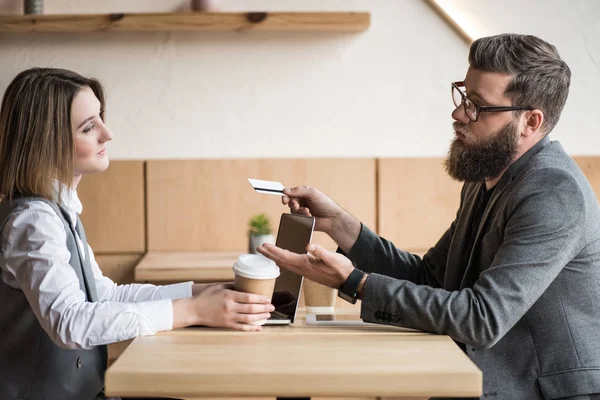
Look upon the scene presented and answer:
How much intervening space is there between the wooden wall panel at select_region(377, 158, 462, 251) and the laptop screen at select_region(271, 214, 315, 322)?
168cm

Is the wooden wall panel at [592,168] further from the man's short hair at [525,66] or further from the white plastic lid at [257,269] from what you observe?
the white plastic lid at [257,269]

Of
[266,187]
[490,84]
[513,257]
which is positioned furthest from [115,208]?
[513,257]

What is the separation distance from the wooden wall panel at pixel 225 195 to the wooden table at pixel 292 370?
199 centimetres

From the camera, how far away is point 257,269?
157 centimetres

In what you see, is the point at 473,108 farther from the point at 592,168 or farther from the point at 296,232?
the point at 592,168

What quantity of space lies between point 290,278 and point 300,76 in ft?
6.03

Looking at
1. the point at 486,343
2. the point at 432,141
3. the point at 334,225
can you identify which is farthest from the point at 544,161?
the point at 432,141

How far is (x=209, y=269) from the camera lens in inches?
116

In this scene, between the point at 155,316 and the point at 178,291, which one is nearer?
the point at 155,316

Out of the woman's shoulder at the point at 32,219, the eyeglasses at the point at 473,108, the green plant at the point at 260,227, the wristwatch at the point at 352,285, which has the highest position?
the eyeglasses at the point at 473,108

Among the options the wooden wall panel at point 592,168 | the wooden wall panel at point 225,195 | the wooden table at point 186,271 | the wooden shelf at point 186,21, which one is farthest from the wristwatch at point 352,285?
the wooden wall panel at point 592,168

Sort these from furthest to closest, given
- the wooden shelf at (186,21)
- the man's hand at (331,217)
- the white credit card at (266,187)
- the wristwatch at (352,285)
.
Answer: the wooden shelf at (186,21) → the man's hand at (331,217) → the white credit card at (266,187) → the wristwatch at (352,285)

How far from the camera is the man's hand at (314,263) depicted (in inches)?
61.9

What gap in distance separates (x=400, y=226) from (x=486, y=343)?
1.94 metres
